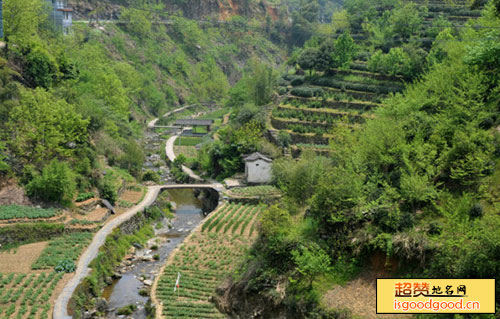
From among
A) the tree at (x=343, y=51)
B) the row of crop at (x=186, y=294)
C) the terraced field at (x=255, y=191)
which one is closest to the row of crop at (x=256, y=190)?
the terraced field at (x=255, y=191)

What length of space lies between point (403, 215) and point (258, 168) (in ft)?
101

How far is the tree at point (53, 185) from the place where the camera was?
36219 mm

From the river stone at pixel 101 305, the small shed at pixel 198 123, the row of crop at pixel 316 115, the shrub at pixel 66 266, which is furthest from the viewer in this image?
the small shed at pixel 198 123

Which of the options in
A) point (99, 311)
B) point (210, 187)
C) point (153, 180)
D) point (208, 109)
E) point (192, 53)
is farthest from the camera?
point (192, 53)

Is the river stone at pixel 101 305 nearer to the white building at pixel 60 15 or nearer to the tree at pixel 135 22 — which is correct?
the white building at pixel 60 15

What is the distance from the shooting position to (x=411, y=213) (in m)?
19.9

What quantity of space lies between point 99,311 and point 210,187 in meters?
22.8

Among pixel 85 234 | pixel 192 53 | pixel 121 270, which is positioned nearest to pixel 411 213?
pixel 121 270

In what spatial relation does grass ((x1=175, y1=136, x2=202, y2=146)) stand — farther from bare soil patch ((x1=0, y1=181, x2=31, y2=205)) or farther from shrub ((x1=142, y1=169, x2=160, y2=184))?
bare soil patch ((x1=0, y1=181, x2=31, y2=205))

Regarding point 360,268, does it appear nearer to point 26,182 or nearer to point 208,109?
point 26,182

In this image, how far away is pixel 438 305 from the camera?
50.1ft

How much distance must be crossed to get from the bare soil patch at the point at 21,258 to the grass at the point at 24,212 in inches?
92.9

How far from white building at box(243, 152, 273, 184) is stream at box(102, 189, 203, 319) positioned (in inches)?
265

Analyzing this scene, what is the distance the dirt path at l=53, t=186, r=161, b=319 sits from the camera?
25694 mm
